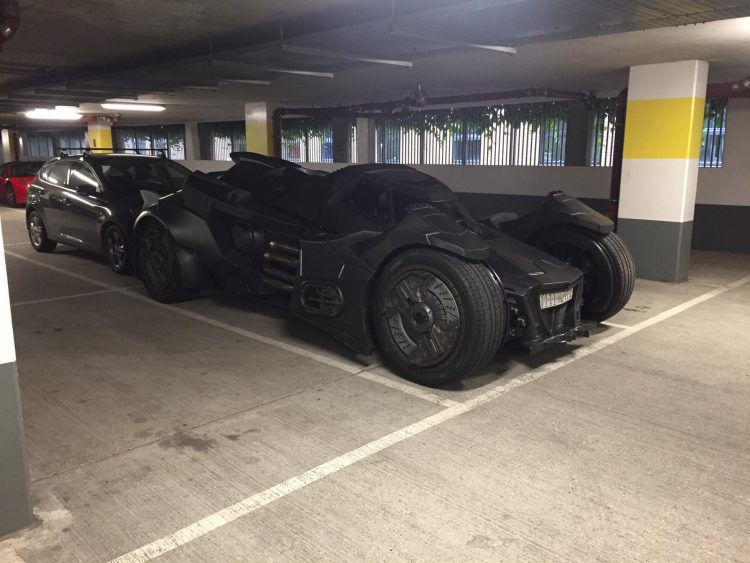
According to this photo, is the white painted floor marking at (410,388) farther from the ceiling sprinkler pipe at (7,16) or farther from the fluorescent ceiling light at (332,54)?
the ceiling sprinkler pipe at (7,16)

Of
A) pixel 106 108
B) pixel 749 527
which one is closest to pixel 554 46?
pixel 749 527

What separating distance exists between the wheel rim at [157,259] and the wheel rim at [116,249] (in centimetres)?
133

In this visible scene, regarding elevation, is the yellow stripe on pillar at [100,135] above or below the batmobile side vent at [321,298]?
above

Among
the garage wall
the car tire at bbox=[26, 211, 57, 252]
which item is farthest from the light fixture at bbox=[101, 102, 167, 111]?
the garage wall

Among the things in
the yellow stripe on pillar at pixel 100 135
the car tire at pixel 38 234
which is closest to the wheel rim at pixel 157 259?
the car tire at pixel 38 234

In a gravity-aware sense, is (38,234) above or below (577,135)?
below

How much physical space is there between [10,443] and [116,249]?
19.3ft

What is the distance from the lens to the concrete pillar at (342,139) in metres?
17.0

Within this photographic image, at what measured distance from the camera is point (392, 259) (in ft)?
14.4

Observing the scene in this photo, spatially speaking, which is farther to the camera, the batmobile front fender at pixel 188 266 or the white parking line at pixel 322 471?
the batmobile front fender at pixel 188 266

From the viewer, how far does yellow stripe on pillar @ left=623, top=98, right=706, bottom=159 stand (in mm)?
7809

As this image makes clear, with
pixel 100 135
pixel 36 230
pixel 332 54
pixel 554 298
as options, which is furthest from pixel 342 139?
pixel 554 298

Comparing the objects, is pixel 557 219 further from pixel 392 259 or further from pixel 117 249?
pixel 117 249

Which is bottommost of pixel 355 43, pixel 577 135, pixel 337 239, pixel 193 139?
pixel 337 239
